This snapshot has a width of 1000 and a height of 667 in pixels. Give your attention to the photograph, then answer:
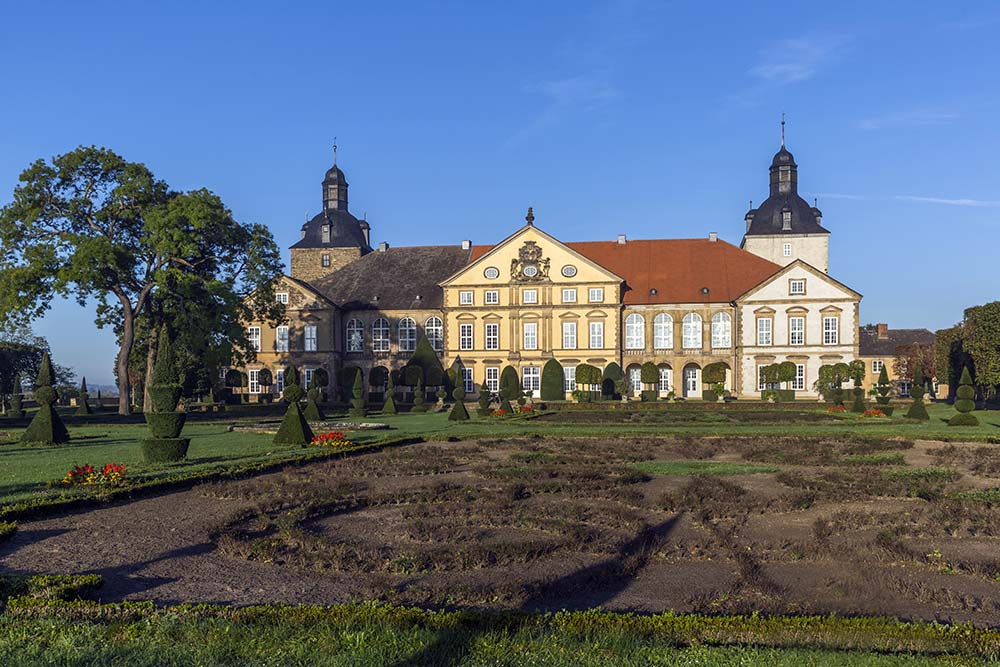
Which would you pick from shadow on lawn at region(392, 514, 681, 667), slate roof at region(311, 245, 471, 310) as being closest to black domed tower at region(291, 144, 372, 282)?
slate roof at region(311, 245, 471, 310)

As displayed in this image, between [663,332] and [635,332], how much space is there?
1.94 metres

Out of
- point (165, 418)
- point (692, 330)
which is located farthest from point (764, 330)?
point (165, 418)

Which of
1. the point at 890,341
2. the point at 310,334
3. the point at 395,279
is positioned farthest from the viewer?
the point at 890,341

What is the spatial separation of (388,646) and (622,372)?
53.0 m

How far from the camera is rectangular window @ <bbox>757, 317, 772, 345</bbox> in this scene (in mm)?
57500

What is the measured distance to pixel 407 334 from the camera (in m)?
63.0

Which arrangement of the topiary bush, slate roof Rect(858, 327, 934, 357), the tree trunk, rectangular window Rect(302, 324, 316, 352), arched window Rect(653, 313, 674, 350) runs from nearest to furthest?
the tree trunk
the topiary bush
arched window Rect(653, 313, 674, 350)
rectangular window Rect(302, 324, 316, 352)
slate roof Rect(858, 327, 934, 357)

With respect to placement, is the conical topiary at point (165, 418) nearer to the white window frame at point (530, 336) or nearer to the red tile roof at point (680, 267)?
the white window frame at point (530, 336)

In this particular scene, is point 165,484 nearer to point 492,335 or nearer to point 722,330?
point 492,335

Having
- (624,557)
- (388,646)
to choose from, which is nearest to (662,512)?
(624,557)

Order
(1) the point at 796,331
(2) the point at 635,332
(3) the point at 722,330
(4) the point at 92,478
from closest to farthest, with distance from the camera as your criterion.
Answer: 1. (4) the point at 92,478
2. (1) the point at 796,331
3. (3) the point at 722,330
4. (2) the point at 635,332

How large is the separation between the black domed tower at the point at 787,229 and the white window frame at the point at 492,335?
77.9 feet

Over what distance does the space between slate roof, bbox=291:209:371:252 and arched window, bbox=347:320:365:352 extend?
12.0m

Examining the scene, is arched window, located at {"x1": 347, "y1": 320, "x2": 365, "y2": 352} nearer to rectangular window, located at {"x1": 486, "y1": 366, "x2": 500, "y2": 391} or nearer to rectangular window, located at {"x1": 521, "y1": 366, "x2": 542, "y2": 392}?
rectangular window, located at {"x1": 486, "y1": 366, "x2": 500, "y2": 391}
